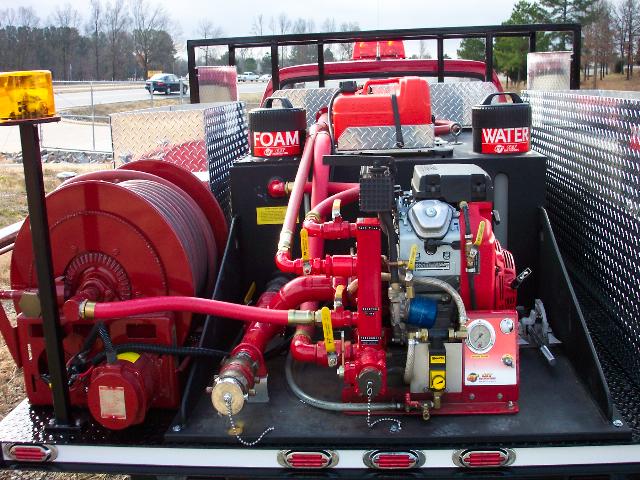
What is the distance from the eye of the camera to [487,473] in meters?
2.52

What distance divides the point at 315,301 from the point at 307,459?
0.81 meters

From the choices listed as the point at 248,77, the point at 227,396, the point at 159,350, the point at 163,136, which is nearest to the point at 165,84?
the point at 248,77

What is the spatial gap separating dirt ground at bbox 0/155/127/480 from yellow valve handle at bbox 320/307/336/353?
191 cm

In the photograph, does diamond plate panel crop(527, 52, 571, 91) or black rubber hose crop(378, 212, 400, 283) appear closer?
black rubber hose crop(378, 212, 400, 283)

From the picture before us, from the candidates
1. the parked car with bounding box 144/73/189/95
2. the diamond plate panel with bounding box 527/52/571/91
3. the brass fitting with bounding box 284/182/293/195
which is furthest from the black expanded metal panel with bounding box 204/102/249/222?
the parked car with bounding box 144/73/189/95

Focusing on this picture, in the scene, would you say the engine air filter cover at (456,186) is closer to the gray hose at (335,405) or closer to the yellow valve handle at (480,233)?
the yellow valve handle at (480,233)

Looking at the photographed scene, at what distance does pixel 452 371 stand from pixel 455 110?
3598 mm

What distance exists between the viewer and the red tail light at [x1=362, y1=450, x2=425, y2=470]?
251 centimetres

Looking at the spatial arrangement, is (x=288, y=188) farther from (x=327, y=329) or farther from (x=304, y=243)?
(x=327, y=329)

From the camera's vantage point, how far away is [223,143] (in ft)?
14.8

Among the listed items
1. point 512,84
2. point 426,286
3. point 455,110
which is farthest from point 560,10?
point 426,286

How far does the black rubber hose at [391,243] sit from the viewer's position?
262 centimetres

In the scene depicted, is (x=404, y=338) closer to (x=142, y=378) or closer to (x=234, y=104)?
(x=142, y=378)

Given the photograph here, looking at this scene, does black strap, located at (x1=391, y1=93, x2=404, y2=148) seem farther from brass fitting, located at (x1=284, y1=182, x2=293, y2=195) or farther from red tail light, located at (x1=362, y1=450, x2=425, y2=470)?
red tail light, located at (x1=362, y1=450, x2=425, y2=470)
